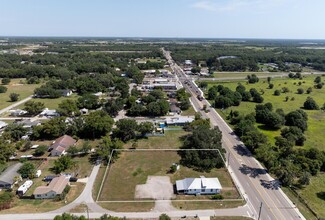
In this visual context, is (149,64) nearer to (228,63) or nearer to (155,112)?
(228,63)

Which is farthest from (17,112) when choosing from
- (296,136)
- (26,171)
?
(296,136)

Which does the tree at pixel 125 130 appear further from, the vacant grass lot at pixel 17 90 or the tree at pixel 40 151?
the vacant grass lot at pixel 17 90

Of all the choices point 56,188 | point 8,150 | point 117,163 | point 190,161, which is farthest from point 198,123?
point 8,150

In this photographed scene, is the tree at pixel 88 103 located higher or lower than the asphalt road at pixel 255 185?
higher

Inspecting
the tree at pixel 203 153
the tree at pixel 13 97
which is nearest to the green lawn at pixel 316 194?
the tree at pixel 203 153

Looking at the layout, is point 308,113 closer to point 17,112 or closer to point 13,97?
point 17,112

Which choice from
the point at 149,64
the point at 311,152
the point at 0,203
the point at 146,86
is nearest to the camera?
the point at 0,203

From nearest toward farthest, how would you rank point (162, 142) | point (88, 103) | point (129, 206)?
point (129, 206) → point (162, 142) → point (88, 103)
